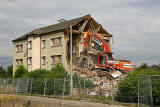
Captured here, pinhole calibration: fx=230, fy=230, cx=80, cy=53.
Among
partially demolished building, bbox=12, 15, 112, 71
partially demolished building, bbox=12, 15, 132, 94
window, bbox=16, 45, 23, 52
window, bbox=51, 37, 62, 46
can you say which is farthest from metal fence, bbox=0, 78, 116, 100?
window, bbox=16, 45, 23, 52

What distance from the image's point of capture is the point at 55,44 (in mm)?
36188

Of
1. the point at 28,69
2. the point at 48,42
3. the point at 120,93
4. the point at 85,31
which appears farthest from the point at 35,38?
the point at 120,93

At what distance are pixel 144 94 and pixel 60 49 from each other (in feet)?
75.5

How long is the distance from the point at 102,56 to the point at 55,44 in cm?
761

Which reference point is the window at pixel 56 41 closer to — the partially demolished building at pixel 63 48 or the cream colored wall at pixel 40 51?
the partially demolished building at pixel 63 48

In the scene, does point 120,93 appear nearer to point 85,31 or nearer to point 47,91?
point 47,91

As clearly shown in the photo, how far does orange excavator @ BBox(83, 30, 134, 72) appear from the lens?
3294 cm

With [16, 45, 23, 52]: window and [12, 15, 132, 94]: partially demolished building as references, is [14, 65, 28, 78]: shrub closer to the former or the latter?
[12, 15, 132, 94]: partially demolished building

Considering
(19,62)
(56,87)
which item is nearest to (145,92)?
(56,87)

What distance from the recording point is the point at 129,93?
17.6 metres

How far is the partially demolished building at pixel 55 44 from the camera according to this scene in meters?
34.8

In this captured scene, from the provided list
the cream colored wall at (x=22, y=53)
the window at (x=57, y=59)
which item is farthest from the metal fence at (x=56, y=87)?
the cream colored wall at (x=22, y=53)

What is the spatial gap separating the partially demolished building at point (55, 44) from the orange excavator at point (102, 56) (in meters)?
0.74

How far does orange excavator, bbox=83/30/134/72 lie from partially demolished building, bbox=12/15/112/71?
740 millimetres
